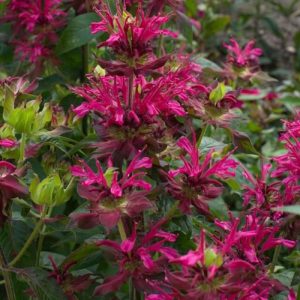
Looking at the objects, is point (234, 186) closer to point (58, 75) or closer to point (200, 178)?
point (200, 178)

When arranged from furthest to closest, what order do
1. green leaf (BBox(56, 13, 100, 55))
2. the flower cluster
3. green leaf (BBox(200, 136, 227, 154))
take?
the flower cluster < green leaf (BBox(56, 13, 100, 55)) < green leaf (BBox(200, 136, 227, 154))

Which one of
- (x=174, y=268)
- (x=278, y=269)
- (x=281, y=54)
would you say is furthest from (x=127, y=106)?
(x=281, y=54)

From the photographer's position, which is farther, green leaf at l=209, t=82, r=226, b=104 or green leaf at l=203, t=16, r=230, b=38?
green leaf at l=203, t=16, r=230, b=38

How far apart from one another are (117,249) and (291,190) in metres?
0.28

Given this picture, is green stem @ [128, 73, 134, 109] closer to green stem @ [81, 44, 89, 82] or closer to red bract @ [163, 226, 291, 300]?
red bract @ [163, 226, 291, 300]

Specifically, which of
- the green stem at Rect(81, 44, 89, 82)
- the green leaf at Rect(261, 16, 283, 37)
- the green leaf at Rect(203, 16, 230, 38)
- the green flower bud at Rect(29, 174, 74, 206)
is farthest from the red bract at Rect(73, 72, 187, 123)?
the green leaf at Rect(261, 16, 283, 37)

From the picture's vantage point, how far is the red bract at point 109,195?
0.92 meters

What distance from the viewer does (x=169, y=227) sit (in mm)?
1081

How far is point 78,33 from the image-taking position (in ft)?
4.60

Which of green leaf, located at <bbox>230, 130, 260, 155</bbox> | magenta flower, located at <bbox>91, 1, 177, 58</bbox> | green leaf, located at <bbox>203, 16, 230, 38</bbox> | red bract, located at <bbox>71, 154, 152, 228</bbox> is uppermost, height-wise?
magenta flower, located at <bbox>91, 1, 177, 58</bbox>

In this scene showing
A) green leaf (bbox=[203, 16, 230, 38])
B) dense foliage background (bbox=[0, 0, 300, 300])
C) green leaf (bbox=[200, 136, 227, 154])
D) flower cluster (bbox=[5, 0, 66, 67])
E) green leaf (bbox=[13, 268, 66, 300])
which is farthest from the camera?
green leaf (bbox=[203, 16, 230, 38])

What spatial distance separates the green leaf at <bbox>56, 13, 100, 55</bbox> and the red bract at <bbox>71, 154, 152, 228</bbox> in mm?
515

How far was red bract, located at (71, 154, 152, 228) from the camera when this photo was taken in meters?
0.92

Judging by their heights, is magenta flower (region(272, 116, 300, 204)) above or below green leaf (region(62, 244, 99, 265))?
above
